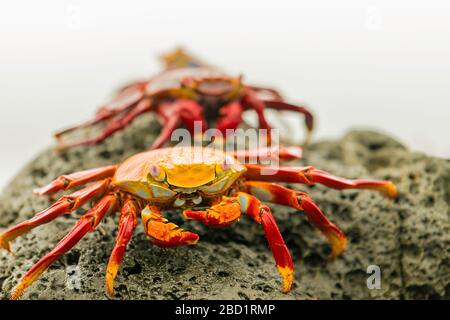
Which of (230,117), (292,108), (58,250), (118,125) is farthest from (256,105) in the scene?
(58,250)

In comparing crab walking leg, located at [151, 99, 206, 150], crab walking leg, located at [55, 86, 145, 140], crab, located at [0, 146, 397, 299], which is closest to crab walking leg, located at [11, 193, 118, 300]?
crab, located at [0, 146, 397, 299]

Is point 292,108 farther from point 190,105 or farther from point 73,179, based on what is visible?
point 73,179

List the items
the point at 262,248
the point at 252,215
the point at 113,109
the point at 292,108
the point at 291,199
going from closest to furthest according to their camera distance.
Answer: the point at 252,215
the point at 291,199
the point at 262,248
the point at 113,109
the point at 292,108

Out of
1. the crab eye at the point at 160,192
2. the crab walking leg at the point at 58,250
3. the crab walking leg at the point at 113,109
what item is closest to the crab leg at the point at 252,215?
the crab eye at the point at 160,192

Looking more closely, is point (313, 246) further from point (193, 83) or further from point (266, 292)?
point (193, 83)

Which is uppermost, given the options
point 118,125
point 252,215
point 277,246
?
point 118,125

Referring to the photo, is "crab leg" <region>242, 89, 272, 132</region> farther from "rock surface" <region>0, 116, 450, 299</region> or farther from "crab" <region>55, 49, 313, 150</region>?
"rock surface" <region>0, 116, 450, 299</region>

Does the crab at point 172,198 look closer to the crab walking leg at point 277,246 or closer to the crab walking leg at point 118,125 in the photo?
the crab walking leg at point 277,246
